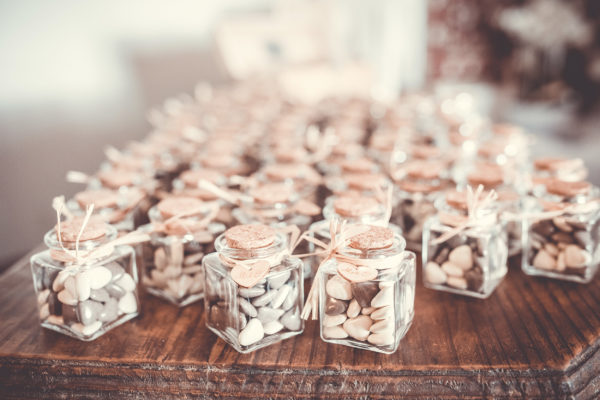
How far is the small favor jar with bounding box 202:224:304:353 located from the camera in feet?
2.54

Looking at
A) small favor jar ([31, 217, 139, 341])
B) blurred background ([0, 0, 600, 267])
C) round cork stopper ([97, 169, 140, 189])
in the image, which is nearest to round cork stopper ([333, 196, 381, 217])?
small favor jar ([31, 217, 139, 341])

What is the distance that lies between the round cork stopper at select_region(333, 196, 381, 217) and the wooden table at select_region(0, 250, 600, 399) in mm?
191

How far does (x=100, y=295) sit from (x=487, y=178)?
74cm

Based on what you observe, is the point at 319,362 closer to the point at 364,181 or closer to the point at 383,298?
the point at 383,298

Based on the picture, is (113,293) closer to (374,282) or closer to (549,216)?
(374,282)

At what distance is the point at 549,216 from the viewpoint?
0.96 metres

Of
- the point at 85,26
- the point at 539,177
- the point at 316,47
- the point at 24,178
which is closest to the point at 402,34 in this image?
the point at 316,47

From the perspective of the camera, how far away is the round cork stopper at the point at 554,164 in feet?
3.78

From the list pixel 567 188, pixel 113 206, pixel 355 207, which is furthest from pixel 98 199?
pixel 567 188

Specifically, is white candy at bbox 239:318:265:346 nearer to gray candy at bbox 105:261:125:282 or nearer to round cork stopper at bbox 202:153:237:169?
gray candy at bbox 105:261:125:282

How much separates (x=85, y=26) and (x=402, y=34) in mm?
2783

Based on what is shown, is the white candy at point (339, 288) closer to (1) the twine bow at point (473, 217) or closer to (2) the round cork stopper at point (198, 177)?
(1) the twine bow at point (473, 217)

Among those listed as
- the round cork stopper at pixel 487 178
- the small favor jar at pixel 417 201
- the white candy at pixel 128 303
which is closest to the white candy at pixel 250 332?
the white candy at pixel 128 303

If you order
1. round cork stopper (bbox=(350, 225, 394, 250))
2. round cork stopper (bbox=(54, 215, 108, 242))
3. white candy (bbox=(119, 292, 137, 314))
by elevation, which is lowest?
white candy (bbox=(119, 292, 137, 314))
